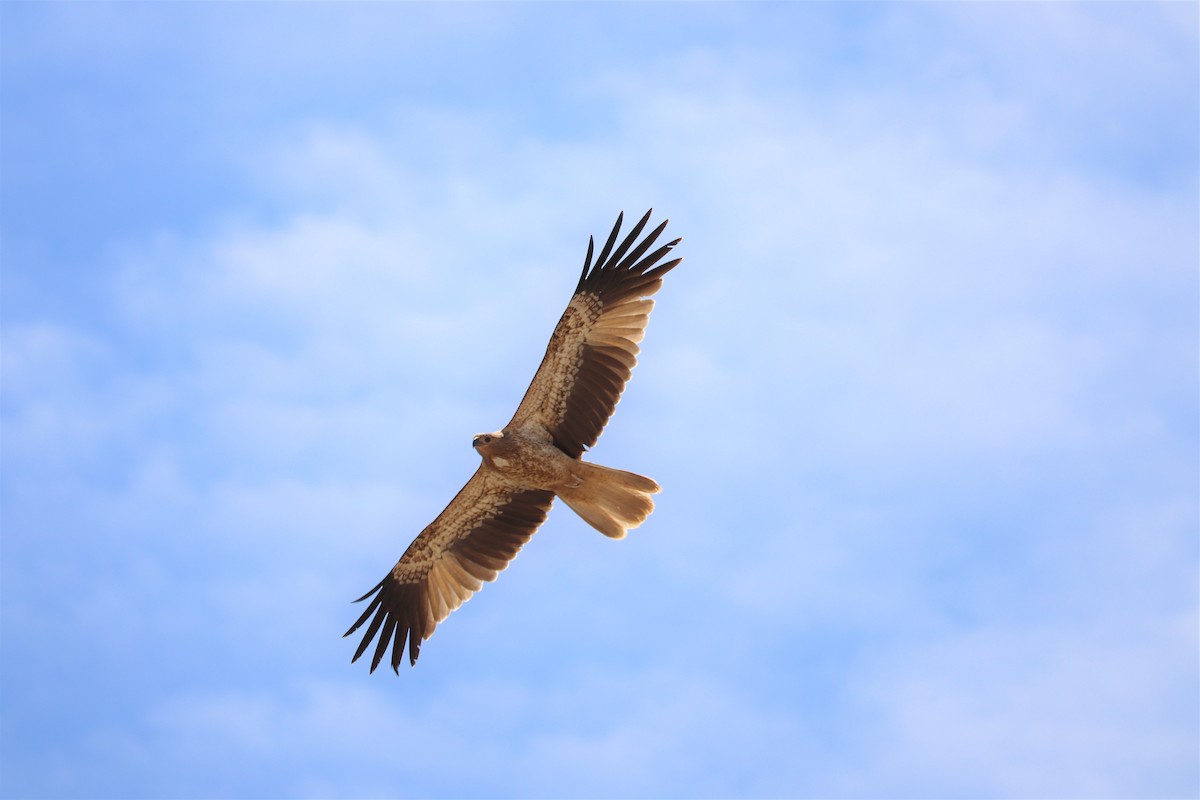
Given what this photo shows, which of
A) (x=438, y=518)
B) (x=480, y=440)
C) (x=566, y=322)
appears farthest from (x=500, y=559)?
(x=566, y=322)

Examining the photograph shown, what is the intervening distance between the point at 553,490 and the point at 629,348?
58.5 inches

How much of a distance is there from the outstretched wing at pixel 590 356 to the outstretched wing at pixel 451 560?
0.87m

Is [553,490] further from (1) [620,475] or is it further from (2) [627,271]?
(2) [627,271]

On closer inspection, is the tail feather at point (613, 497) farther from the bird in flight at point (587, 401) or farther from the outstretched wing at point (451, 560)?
the outstretched wing at point (451, 560)

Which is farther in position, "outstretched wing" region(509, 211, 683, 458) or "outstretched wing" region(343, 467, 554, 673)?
"outstretched wing" region(343, 467, 554, 673)

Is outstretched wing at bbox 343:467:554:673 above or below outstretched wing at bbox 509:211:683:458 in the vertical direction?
below

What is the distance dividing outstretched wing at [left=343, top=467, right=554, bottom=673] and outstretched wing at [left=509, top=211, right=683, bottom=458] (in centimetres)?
87

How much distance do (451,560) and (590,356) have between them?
265 cm

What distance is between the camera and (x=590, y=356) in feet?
37.7

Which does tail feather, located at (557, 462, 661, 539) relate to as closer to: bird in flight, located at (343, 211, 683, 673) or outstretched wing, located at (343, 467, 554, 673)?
bird in flight, located at (343, 211, 683, 673)

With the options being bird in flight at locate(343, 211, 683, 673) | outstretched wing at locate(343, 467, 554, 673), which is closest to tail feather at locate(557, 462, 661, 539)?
bird in flight at locate(343, 211, 683, 673)

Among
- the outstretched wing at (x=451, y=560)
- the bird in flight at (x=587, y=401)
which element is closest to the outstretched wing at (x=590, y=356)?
the bird in flight at (x=587, y=401)

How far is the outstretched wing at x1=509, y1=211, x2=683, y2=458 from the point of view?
11453 millimetres

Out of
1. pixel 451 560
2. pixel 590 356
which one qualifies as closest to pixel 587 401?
pixel 590 356
